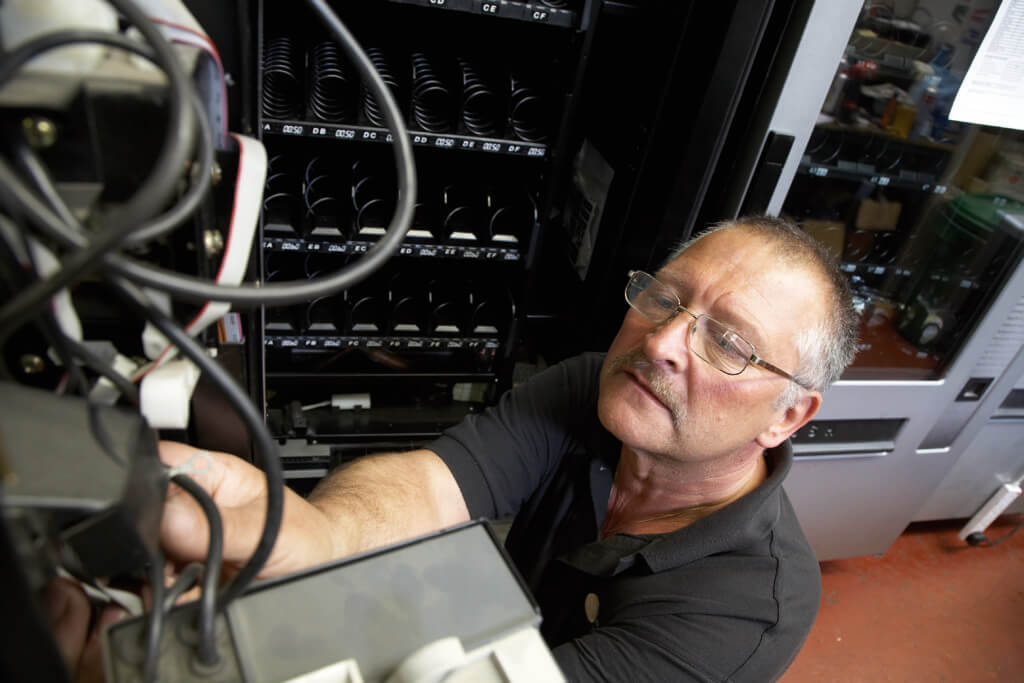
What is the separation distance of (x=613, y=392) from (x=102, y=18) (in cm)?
88

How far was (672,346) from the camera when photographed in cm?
105

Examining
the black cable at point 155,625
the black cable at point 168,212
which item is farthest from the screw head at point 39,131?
the black cable at point 155,625

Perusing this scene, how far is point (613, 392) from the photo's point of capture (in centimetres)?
109

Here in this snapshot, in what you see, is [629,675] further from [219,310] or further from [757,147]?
[757,147]

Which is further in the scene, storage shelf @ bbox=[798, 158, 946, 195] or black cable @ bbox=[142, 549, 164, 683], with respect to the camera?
storage shelf @ bbox=[798, 158, 946, 195]

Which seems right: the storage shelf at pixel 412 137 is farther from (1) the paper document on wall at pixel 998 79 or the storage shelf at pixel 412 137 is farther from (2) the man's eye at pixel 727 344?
(1) the paper document on wall at pixel 998 79

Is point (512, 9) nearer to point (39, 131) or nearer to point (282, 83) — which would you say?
point (282, 83)

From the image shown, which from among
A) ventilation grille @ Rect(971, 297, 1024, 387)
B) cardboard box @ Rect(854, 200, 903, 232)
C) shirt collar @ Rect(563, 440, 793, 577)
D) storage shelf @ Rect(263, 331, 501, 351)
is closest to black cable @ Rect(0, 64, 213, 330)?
shirt collar @ Rect(563, 440, 793, 577)

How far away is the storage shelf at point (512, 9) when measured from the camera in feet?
4.35

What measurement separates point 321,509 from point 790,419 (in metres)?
0.81

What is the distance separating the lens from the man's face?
3.37 ft

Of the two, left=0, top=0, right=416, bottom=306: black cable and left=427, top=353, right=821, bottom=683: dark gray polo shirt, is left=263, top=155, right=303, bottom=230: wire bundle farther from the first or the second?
left=0, top=0, right=416, bottom=306: black cable

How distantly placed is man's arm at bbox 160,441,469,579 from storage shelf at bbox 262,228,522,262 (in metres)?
0.62


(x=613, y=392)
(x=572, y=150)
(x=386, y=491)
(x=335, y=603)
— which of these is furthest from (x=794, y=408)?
(x=572, y=150)
